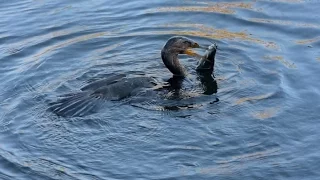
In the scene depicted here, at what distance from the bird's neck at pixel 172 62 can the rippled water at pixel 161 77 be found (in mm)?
209

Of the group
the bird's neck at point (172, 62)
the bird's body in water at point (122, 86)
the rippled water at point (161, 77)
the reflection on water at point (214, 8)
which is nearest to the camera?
the rippled water at point (161, 77)

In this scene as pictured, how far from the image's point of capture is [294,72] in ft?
37.0

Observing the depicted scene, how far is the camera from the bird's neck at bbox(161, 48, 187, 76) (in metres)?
11.5

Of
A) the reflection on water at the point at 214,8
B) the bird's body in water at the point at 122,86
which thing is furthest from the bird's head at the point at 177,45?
the reflection on water at the point at 214,8

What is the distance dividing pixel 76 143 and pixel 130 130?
0.73m

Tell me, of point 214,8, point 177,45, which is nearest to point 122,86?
point 177,45

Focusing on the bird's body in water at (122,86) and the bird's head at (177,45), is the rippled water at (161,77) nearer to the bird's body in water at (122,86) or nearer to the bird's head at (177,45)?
the bird's body in water at (122,86)

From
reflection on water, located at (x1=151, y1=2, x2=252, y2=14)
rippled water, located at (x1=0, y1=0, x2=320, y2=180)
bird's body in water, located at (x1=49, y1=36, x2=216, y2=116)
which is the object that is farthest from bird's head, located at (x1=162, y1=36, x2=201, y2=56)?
reflection on water, located at (x1=151, y1=2, x2=252, y2=14)

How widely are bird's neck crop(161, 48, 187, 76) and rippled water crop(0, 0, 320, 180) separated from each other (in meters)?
0.21

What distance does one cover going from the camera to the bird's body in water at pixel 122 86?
1025 centimetres

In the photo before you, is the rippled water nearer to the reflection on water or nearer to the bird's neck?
the reflection on water

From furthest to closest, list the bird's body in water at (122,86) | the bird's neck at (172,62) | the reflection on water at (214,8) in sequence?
1. the reflection on water at (214,8)
2. the bird's neck at (172,62)
3. the bird's body in water at (122,86)

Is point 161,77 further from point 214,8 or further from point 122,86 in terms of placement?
point 214,8

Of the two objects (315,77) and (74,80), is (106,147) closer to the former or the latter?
(74,80)
